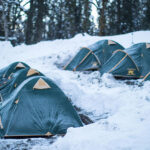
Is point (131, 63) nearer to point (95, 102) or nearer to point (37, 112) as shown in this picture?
point (95, 102)

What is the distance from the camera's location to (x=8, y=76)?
10422mm

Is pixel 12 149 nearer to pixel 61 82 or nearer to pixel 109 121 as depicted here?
pixel 109 121

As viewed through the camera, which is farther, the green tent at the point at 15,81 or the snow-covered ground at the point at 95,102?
the green tent at the point at 15,81

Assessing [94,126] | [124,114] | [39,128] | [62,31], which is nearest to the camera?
[94,126]

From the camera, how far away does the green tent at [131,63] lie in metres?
10.3

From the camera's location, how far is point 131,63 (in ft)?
34.4

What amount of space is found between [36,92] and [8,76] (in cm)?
457

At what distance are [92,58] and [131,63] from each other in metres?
2.52

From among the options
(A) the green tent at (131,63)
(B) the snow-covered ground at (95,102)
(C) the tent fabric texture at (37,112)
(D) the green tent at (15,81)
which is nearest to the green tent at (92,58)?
(B) the snow-covered ground at (95,102)

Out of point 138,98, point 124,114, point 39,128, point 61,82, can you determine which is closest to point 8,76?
point 61,82

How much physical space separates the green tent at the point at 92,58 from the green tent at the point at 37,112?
567cm

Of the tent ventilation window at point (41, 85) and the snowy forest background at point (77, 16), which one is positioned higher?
the snowy forest background at point (77, 16)

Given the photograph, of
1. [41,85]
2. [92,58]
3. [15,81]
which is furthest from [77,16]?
[41,85]

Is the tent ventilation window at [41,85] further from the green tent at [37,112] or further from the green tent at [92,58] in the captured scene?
the green tent at [92,58]
